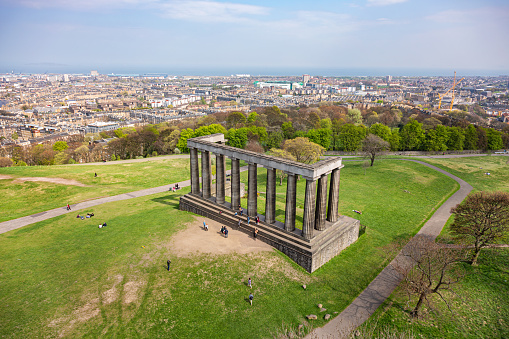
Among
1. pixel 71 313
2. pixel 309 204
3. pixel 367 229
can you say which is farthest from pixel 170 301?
pixel 367 229

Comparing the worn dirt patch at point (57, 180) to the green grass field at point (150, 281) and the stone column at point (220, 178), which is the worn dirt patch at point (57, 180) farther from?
the stone column at point (220, 178)

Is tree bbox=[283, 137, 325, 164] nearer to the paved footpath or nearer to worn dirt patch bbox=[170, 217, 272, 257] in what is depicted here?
the paved footpath

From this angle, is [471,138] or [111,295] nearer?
[111,295]

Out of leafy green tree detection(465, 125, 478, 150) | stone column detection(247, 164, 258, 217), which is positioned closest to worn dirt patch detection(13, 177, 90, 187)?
stone column detection(247, 164, 258, 217)

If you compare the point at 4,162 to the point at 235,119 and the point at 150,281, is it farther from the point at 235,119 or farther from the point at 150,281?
the point at 150,281

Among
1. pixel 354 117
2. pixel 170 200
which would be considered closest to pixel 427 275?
pixel 170 200

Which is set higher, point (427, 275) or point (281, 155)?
point (281, 155)
